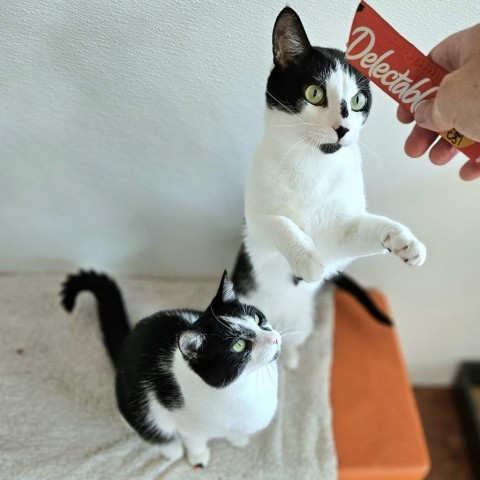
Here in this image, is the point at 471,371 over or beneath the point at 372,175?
beneath

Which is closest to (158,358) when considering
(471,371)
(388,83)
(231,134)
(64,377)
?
(64,377)

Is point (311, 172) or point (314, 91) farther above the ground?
point (314, 91)

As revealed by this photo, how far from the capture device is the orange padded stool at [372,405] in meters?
1.03

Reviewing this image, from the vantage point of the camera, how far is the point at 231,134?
0.97 metres

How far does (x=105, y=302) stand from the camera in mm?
1061

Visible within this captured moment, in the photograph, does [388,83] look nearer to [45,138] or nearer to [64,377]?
[45,138]

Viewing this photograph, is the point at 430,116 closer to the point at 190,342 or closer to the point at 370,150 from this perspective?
the point at 370,150

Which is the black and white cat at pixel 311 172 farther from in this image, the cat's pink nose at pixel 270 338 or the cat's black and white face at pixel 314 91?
the cat's pink nose at pixel 270 338

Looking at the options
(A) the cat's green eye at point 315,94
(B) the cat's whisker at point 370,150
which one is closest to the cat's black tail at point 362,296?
(B) the cat's whisker at point 370,150

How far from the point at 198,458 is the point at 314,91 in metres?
0.75

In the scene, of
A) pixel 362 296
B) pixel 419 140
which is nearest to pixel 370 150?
pixel 419 140

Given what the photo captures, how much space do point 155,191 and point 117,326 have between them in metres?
0.33

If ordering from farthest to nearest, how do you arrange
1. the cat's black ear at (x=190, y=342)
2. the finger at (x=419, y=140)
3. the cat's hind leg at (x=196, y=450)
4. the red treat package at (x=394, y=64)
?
the cat's hind leg at (x=196, y=450) → the finger at (x=419, y=140) → the cat's black ear at (x=190, y=342) → the red treat package at (x=394, y=64)

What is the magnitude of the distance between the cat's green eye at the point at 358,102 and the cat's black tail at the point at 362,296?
64 centimetres
